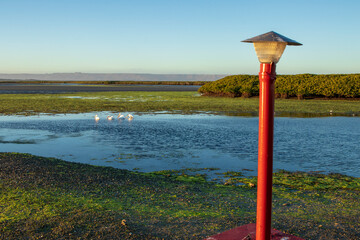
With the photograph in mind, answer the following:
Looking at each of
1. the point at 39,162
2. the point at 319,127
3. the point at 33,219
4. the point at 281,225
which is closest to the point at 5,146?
the point at 39,162

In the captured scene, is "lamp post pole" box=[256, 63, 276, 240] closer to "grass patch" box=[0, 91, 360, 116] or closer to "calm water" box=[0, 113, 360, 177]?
"calm water" box=[0, 113, 360, 177]

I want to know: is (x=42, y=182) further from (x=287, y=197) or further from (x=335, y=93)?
(x=335, y=93)

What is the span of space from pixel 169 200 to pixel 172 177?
1788 millimetres

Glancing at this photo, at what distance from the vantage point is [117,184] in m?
7.68

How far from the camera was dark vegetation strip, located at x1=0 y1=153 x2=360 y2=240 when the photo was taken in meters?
5.35

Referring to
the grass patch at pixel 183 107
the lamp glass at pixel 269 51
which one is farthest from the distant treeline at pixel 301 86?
the lamp glass at pixel 269 51

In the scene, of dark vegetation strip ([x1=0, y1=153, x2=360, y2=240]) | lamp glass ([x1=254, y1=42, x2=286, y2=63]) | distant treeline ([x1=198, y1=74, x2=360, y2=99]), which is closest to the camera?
lamp glass ([x1=254, y1=42, x2=286, y2=63])

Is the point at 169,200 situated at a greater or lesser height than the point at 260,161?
lesser

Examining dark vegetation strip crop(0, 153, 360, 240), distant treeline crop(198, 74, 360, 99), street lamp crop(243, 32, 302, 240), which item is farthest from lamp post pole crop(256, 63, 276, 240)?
distant treeline crop(198, 74, 360, 99)

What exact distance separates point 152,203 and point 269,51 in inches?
153

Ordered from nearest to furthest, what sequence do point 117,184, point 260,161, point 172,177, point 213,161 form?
1. point 260,161
2. point 117,184
3. point 172,177
4. point 213,161

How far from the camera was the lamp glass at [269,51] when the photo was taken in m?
3.82

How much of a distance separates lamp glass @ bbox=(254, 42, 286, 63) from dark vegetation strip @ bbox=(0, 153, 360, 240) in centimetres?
274

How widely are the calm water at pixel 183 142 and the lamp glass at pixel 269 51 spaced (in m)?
5.76
